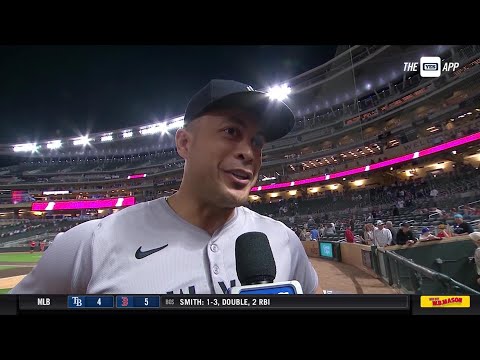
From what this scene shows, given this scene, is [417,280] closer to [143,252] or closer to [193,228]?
[193,228]

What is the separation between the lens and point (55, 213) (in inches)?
75.1

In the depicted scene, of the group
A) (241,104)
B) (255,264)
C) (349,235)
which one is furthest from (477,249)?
(241,104)

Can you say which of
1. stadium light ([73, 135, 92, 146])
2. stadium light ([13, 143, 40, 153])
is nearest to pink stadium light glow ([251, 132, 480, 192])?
stadium light ([73, 135, 92, 146])

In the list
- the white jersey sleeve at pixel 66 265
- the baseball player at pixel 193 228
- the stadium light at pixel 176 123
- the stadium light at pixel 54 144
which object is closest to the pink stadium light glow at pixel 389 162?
the baseball player at pixel 193 228

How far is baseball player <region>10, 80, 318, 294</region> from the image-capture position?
118 cm

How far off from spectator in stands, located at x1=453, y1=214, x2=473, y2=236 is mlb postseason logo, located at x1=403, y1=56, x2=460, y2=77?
0.85 metres

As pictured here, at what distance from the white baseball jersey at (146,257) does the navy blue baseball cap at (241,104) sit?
455 millimetres

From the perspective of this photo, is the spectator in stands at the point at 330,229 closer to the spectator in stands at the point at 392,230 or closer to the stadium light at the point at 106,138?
the spectator in stands at the point at 392,230

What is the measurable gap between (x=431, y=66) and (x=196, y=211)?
1418 mm

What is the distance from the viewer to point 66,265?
120cm

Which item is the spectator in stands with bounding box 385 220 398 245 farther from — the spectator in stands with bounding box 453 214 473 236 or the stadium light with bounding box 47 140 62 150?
the stadium light with bounding box 47 140 62 150

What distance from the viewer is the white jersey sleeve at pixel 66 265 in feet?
3.77
